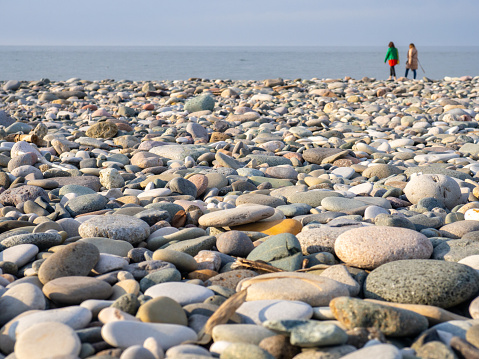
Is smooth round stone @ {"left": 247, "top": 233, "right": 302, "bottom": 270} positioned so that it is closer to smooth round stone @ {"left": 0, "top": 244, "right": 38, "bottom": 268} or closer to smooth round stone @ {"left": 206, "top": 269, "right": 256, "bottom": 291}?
smooth round stone @ {"left": 206, "top": 269, "right": 256, "bottom": 291}

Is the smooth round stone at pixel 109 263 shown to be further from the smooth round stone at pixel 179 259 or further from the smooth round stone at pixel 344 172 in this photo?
the smooth round stone at pixel 344 172

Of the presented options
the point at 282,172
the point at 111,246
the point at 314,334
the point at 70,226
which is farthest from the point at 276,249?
the point at 282,172

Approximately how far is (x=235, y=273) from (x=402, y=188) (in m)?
2.49

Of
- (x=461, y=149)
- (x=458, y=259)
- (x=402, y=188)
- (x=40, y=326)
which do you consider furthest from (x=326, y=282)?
(x=461, y=149)

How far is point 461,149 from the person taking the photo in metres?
6.32

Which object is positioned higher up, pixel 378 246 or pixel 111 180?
pixel 378 246

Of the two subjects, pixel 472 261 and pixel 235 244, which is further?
pixel 235 244

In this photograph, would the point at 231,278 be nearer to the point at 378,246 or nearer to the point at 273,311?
the point at 273,311

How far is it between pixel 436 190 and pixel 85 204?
2806 millimetres

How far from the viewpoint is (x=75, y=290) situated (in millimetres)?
2129

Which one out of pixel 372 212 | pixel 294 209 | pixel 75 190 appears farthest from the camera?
pixel 75 190

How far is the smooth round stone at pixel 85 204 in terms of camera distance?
3.67m

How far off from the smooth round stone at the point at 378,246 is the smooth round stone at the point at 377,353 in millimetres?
989

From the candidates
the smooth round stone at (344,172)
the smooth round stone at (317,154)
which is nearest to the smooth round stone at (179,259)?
the smooth round stone at (344,172)
